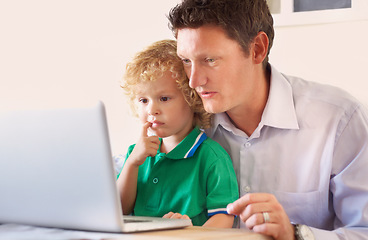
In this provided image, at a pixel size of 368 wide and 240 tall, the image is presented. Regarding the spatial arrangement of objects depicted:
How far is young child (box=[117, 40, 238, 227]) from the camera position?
1.49 m

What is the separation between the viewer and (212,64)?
147cm

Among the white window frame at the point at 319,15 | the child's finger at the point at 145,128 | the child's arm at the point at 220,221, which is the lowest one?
the child's arm at the point at 220,221

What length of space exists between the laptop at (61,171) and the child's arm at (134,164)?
0.52 metres

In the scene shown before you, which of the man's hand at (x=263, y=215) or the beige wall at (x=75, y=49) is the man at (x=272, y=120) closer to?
the man's hand at (x=263, y=215)

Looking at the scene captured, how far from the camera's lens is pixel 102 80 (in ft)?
8.94

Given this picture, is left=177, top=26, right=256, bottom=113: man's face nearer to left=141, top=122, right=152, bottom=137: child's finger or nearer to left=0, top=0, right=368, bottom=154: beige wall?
left=141, top=122, right=152, bottom=137: child's finger

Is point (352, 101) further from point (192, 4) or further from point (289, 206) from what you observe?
point (192, 4)

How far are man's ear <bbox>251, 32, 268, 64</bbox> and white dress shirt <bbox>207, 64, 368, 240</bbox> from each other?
9 cm

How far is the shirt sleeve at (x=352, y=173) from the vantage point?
55.1 inches

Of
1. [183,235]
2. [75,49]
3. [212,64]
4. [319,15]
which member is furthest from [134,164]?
[75,49]

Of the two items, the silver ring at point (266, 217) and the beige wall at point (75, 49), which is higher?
the beige wall at point (75, 49)

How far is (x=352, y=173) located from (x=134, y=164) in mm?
662

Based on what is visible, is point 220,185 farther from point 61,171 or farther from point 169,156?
point 61,171

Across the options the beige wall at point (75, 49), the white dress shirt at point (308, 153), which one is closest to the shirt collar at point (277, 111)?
the white dress shirt at point (308, 153)
